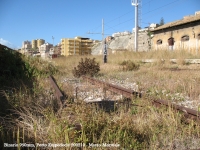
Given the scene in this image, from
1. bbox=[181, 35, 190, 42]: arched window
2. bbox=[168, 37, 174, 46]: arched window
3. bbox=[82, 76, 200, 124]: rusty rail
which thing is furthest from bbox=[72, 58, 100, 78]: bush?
bbox=[168, 37, 174, 46]: arched window

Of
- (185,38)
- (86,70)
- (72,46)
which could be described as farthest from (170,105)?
(72,46)

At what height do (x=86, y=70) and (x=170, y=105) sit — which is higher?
(x=86, y=70)

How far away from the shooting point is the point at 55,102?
3570 mm

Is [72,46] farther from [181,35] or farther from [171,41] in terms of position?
[181,35]

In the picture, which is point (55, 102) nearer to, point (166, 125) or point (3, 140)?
point (3, 140)

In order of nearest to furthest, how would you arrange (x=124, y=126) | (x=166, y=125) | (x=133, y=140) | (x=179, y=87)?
(x=133, y=140) < (x=124, y=126) < (x=166, y=125) < (x=179, y=87)

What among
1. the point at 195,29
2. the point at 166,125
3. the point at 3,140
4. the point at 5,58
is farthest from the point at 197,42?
the point at 3,140

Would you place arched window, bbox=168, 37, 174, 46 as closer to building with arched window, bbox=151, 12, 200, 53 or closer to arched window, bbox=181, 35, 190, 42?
building with arched window, bbox=151, 12, 200, 53

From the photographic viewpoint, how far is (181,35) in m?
25.0

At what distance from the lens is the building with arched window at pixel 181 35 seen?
73.6 feet

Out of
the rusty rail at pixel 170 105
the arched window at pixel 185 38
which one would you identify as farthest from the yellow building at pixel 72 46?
the rusty rail at pixel 170 105

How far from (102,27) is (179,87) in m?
42.9

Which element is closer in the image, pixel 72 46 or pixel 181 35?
pixel 181 35

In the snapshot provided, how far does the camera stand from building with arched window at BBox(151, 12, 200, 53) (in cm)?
2244
